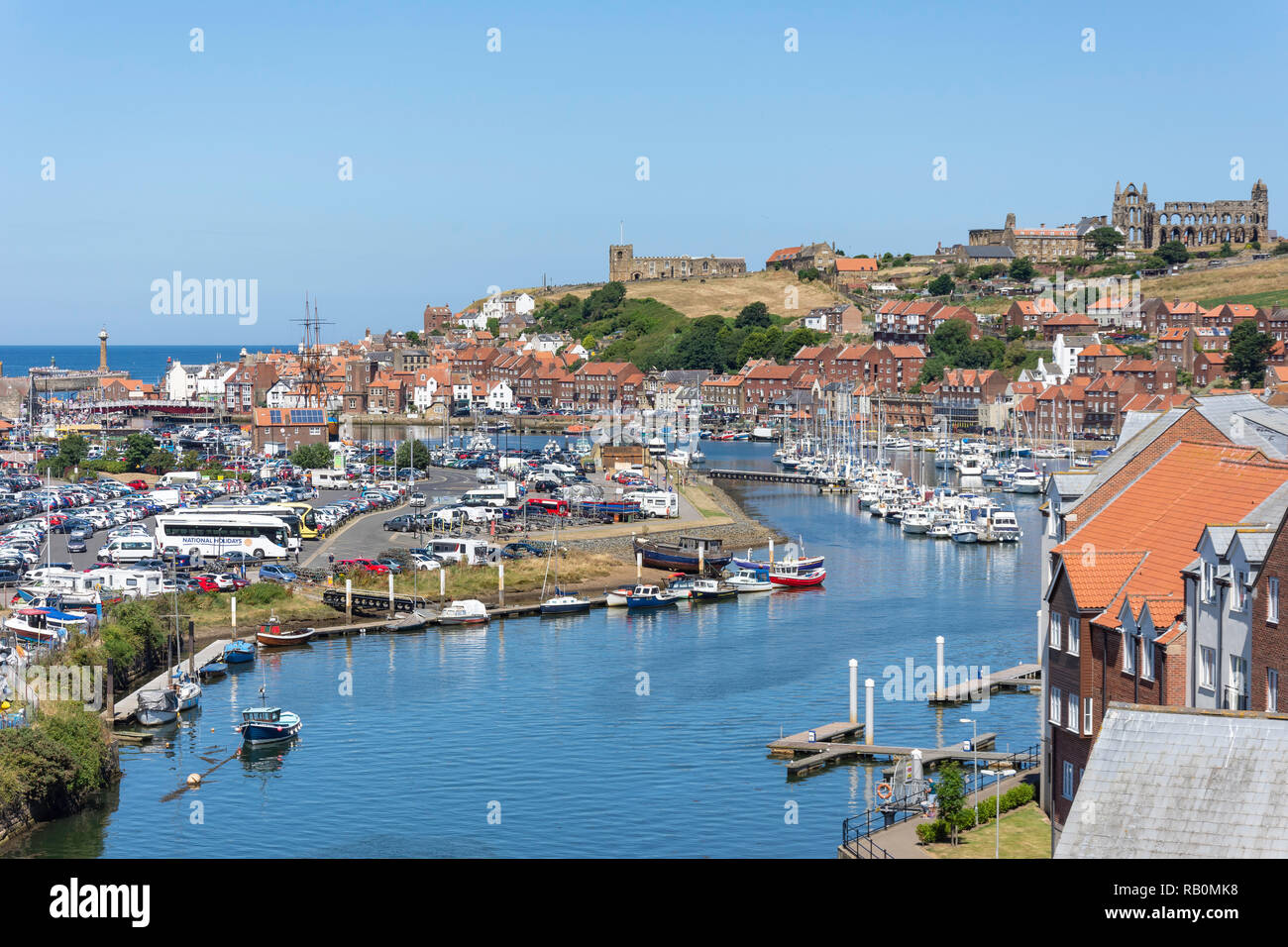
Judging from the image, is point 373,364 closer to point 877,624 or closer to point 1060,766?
point 877,624

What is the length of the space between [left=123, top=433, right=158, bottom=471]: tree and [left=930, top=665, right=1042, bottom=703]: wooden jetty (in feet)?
153

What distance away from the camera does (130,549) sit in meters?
40.8

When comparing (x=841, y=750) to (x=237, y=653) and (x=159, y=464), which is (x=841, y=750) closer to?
(x=237, y=653)

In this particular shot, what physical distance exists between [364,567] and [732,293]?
10983 cm

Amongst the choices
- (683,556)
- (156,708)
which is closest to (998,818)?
(156,708)

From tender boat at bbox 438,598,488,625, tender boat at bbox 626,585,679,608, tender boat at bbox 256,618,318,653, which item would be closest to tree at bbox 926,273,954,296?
tender boat at bbox 626,585,679,608

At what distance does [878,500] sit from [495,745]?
127 ft

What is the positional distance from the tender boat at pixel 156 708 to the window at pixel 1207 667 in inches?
694

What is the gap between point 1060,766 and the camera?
16031 mm
